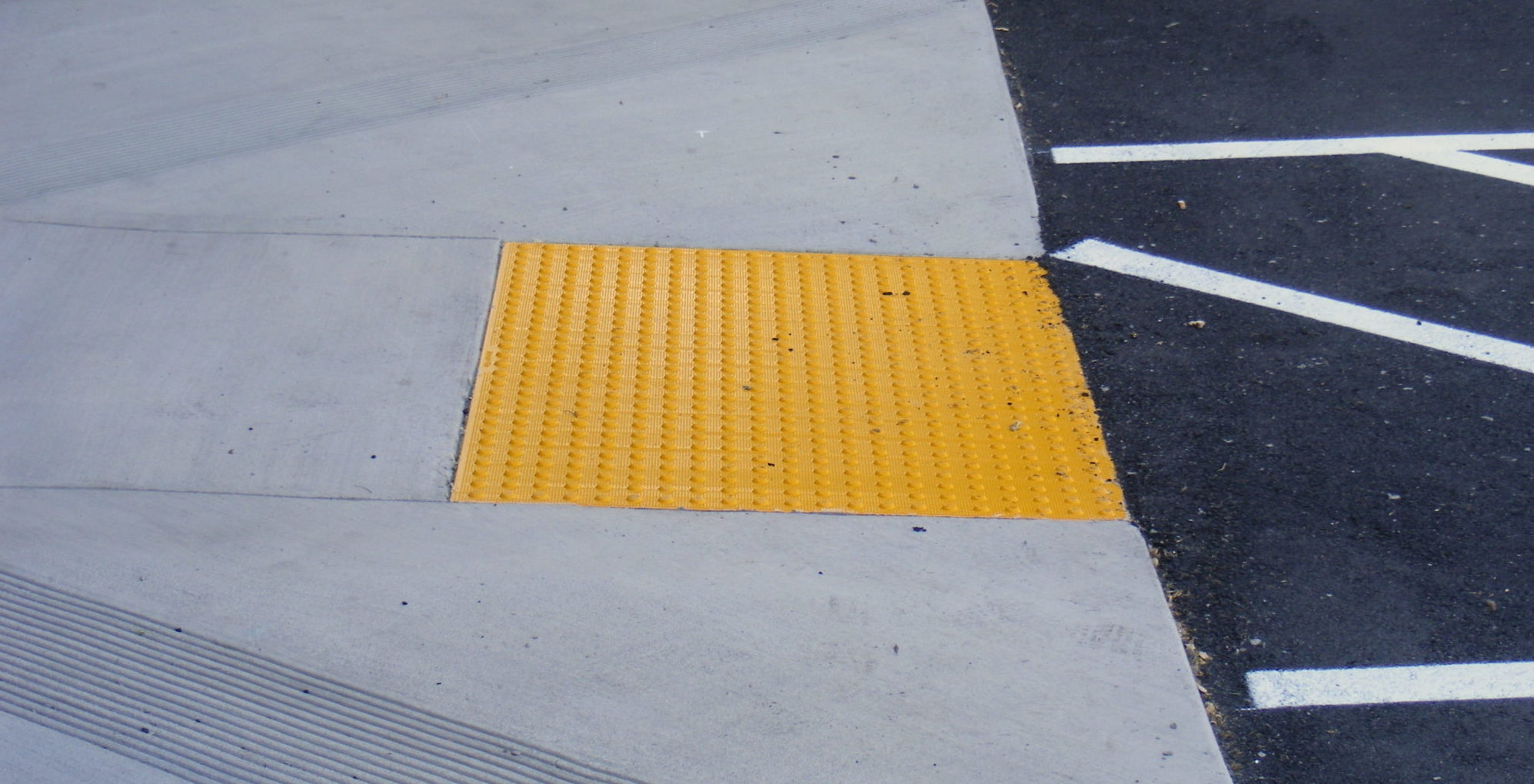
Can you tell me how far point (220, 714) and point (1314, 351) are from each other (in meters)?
3.47

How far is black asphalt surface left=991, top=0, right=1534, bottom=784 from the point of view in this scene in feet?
10.3

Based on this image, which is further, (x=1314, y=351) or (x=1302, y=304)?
(x=1302, y=304)

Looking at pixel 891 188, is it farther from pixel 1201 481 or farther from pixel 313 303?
pixel 313 303

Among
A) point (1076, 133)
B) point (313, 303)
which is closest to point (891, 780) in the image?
point (313, 303)

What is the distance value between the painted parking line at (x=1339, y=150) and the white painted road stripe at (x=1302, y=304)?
0.66 meters

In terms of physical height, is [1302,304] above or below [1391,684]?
above

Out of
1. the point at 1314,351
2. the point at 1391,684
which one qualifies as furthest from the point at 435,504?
the point at 1314,351

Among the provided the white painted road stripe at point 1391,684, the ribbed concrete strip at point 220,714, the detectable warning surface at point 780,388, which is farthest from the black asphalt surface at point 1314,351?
the ribbed concrete strip at point 220,714

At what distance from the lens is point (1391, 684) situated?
10.1 ft

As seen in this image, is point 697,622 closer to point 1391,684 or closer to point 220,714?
point 220,714

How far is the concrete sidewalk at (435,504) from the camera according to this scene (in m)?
2.87

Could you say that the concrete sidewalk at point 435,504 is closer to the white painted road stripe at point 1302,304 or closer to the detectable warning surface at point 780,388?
the detectable warning surface at point 780,388

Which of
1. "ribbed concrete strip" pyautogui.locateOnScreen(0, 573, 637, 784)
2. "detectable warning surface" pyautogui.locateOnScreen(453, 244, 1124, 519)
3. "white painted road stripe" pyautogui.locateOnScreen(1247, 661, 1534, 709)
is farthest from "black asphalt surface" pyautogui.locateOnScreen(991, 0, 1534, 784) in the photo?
"ribbed concrete strip" pyautogui.locateOnScreen(0, 573, 637, 784)

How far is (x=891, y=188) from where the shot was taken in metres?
4.77
